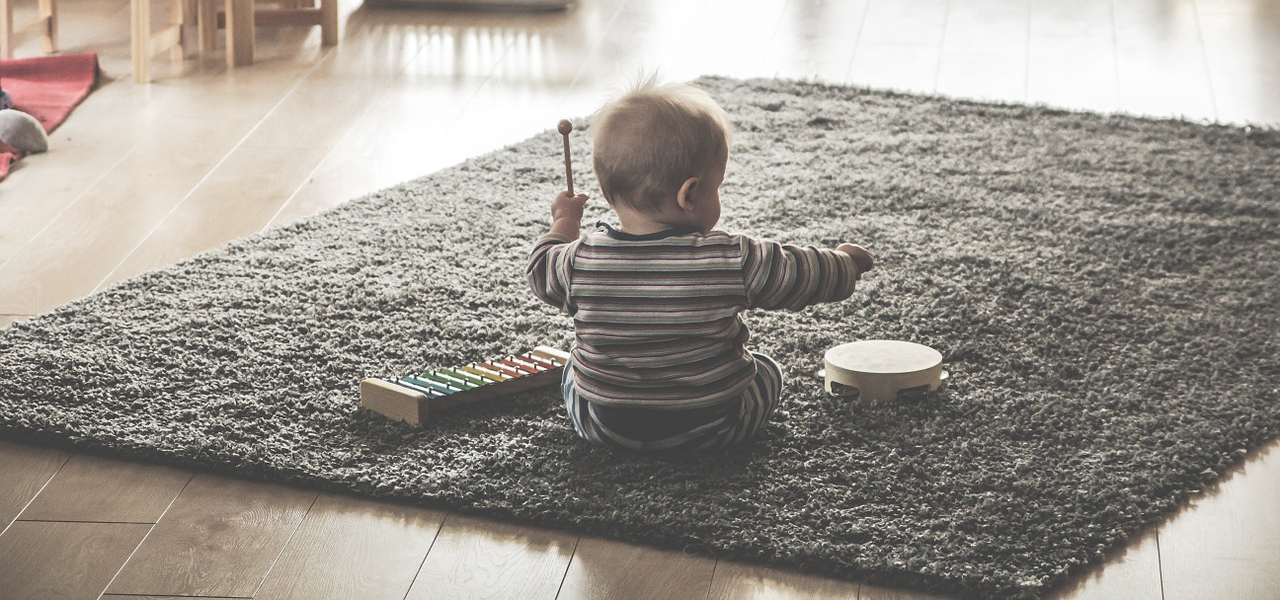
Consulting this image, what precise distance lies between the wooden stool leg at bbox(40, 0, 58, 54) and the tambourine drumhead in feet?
7.76

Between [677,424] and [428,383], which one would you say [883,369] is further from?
[428,383]

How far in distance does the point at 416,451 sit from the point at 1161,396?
859 millimetres

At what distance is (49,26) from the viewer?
319cm

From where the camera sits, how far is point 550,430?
1.49 meters

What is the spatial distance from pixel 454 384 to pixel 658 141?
41 centimetres

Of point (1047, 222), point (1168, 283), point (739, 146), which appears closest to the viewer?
point (1168, 283)

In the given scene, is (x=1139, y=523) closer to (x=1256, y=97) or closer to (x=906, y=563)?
(x=906, y=563)

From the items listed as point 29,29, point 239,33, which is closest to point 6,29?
point 29,29

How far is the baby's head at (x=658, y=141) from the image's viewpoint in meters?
1.31

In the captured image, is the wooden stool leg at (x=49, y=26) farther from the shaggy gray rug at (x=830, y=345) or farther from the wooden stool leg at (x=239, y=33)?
the shaggy gray rug at (x=830, y=345)

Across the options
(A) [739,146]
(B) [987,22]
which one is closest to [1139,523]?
(A) [739,146]

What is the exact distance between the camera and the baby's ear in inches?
51.9

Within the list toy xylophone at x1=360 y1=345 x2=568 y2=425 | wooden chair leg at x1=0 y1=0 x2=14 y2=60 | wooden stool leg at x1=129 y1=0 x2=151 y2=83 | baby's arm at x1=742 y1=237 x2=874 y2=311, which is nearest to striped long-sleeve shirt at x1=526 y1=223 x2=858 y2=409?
baby's arm at x1=742 y1=237 x2=874 y2=311

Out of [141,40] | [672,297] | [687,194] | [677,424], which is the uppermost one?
[141,40]
